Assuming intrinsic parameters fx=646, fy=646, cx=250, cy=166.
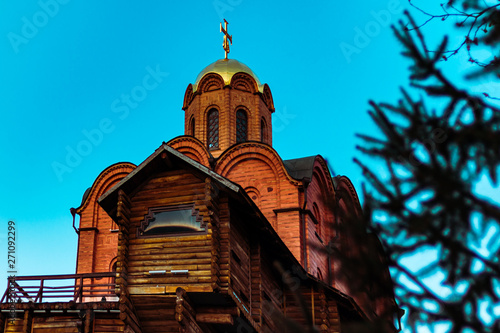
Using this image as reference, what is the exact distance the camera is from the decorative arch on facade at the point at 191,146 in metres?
24.3

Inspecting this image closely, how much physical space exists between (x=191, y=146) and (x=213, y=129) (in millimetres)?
1899

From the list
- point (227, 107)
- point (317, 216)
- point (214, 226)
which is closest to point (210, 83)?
point (227, 107)

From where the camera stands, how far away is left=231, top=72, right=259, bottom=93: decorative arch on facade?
88.3 feet

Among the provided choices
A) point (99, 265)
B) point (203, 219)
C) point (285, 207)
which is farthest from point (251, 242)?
point (99, 265)

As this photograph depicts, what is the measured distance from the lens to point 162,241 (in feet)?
48.1

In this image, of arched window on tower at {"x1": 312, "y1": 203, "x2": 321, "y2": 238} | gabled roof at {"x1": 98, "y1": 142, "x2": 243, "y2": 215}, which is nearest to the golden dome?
arched window on tower at {"x1": 312, "y1": 203, "x2": 321, "y2": 238}

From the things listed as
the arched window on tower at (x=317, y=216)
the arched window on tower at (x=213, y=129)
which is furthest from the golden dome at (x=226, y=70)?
the arched window on tower at (x=317, y=216)

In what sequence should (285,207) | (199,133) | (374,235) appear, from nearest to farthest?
(374,235)
(285,207)
(199,133)

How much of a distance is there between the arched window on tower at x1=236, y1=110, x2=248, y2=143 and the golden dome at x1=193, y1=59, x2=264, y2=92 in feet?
4.49

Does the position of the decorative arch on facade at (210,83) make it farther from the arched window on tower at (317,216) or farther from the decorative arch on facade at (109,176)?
the arched window on tower at (317,216)

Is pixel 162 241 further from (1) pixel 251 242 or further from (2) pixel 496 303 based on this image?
(2) pixel 496 303

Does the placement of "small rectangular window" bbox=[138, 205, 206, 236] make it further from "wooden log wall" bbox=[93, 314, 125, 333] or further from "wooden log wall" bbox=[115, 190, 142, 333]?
"wooden log wall" bbox=[93, 314, 125, 333]

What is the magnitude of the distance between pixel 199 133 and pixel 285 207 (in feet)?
19.9

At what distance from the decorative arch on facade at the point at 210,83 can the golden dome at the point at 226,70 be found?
172mm
